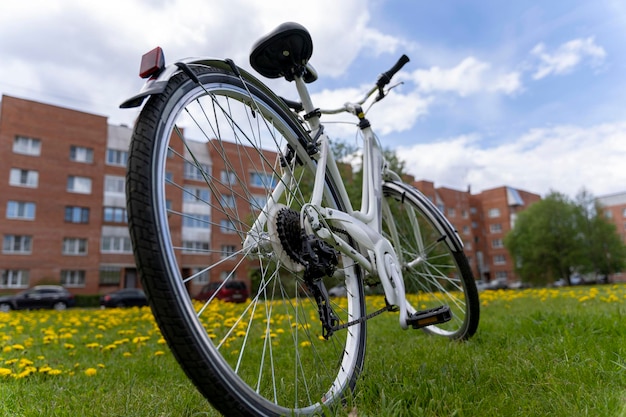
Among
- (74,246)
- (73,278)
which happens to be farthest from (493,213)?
(73,278)

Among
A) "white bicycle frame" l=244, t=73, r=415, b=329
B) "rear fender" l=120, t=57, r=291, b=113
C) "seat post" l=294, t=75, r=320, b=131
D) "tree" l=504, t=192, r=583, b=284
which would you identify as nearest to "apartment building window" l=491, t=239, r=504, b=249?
"tree" l=504, t=192, r=583, b=284

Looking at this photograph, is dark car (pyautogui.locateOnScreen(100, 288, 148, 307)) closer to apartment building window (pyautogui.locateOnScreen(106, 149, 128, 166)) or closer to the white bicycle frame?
apartment building window (pyautogui.locateOnScreen(106, 149, 128, 166))

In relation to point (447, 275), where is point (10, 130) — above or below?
above

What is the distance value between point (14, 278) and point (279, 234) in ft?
105

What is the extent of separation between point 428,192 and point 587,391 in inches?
1943

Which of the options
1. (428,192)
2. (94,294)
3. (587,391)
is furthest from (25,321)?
(428,192)

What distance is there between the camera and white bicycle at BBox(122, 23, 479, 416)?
3.41 ft

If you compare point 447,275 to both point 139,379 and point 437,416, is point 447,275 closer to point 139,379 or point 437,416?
point 437,416

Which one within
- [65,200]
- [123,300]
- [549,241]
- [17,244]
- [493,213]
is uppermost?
[493,213]

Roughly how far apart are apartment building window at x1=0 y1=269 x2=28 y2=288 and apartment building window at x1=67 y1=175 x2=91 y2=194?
628 centimetres

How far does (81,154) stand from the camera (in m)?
30.0

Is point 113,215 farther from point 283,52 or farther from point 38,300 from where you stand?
point 283,52

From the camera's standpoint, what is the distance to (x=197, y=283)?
3266 centimetres

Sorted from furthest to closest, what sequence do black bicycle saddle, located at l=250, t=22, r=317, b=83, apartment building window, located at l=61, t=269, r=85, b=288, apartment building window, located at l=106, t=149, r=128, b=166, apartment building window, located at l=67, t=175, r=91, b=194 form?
apartment building window, located at l=106, t=149, r=128, b=166 < apartment building window, located at l=67, t=175, r=91, b=194 < apartment building window, located at l=61, t=269, r=85, b=288 < black bicycle saddle, located at l=250, t=22, r=317, b=83
